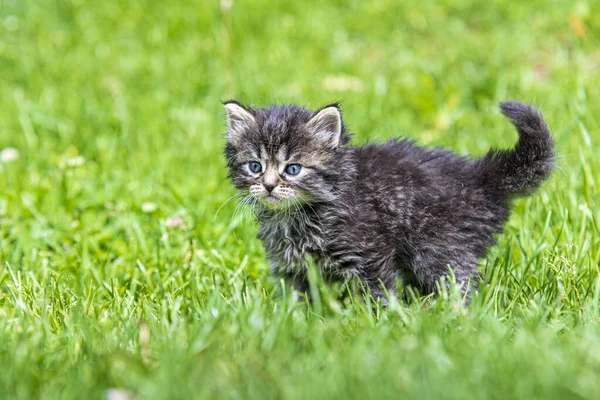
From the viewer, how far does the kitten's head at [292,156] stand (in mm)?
4375

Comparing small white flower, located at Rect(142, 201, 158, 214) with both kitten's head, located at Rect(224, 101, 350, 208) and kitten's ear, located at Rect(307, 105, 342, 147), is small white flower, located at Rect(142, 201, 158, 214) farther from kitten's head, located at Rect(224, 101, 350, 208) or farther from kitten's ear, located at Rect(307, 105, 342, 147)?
kitten's ear, located at Rect(307, 105, 342, 147)

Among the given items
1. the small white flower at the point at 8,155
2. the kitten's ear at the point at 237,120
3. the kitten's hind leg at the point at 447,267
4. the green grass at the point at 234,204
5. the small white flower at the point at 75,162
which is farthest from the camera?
the small white flower at the point at 8,155

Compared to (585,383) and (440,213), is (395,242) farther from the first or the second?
(585,383)

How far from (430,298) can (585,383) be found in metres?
1.60

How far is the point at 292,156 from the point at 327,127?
269mm

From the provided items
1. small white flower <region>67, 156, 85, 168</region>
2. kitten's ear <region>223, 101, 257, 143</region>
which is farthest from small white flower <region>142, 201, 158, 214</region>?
kitten's ear <region>223, 101, 257, 143</region>

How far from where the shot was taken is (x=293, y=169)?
175 inches

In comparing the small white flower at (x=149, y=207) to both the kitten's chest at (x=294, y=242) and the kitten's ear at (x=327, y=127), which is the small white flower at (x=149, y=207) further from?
the kitten's ear at (x=327, y=127)

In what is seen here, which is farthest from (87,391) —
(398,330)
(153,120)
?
(153,120)

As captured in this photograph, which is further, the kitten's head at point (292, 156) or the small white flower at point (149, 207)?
the small white flower at point (149, 207)

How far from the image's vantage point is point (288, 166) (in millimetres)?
4449

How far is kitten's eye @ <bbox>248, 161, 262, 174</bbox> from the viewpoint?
4488 millimetres

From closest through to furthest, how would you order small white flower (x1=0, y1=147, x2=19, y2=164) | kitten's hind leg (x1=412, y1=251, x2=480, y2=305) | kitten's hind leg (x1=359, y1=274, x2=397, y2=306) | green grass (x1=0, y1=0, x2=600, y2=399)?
green grass (x1=0, y1=0, x2=600, y2=399) → kitten's hind leg (x1=359, y1=274, x2=397, y2=306) → kitten's hind leg (x1=412, y1=251, x2=480, y2=305) → small white flower (x1=0, y1=147, x2=19, y2=164)

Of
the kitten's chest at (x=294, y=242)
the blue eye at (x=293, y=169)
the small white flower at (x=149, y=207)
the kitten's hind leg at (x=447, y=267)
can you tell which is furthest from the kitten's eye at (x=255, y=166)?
the small white flower at (x=149, y=207)
